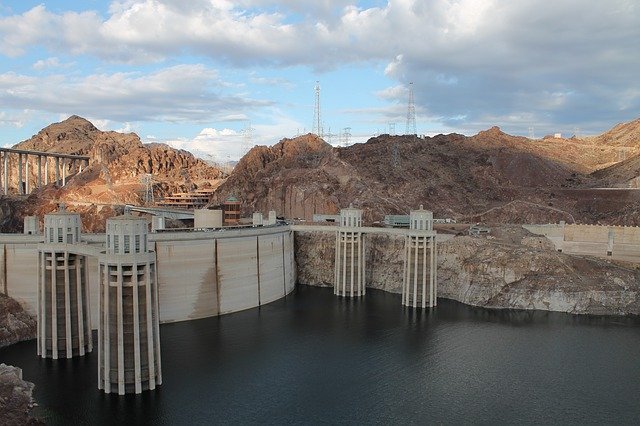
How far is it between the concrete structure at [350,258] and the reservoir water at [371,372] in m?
14.4

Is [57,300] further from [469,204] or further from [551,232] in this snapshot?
[469,204]

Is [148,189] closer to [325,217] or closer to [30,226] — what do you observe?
[325,217]

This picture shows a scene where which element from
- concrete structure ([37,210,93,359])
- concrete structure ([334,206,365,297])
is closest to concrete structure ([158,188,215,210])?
concrete structure ([334,206,365,297])

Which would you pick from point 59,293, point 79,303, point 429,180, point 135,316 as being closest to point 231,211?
point 429,180

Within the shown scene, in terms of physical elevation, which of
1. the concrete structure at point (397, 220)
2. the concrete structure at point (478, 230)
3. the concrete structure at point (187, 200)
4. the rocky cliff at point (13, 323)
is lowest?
the rocky cliff at point (13, 323)

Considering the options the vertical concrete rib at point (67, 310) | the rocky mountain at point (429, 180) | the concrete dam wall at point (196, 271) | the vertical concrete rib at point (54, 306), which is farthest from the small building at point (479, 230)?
the vertical concrete rib at point (54, 306)

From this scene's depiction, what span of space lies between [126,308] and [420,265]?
48467 mm

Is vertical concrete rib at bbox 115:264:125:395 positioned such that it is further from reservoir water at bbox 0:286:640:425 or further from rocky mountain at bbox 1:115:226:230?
rocky mountain at bbox 1:115:226:230

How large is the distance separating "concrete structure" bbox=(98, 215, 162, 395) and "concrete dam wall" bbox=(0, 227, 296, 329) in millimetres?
14414

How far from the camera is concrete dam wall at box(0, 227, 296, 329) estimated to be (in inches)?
2509

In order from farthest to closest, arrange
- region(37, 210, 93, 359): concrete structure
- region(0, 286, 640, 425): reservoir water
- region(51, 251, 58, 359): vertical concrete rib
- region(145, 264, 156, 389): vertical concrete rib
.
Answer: region(37, 210, 93, 359): concrete structure, region(51, 251, 58, 359): vertical concrete rib, region(145, 264, 156, 389): vertical concrete rib, region(0, 286, 640, 425): reservoir water

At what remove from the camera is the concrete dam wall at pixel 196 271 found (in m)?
63.7

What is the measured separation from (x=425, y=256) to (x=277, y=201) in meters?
49.7

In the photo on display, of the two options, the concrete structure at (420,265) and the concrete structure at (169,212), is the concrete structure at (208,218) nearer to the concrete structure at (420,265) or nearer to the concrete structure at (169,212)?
the concrete structure at (420,265)
